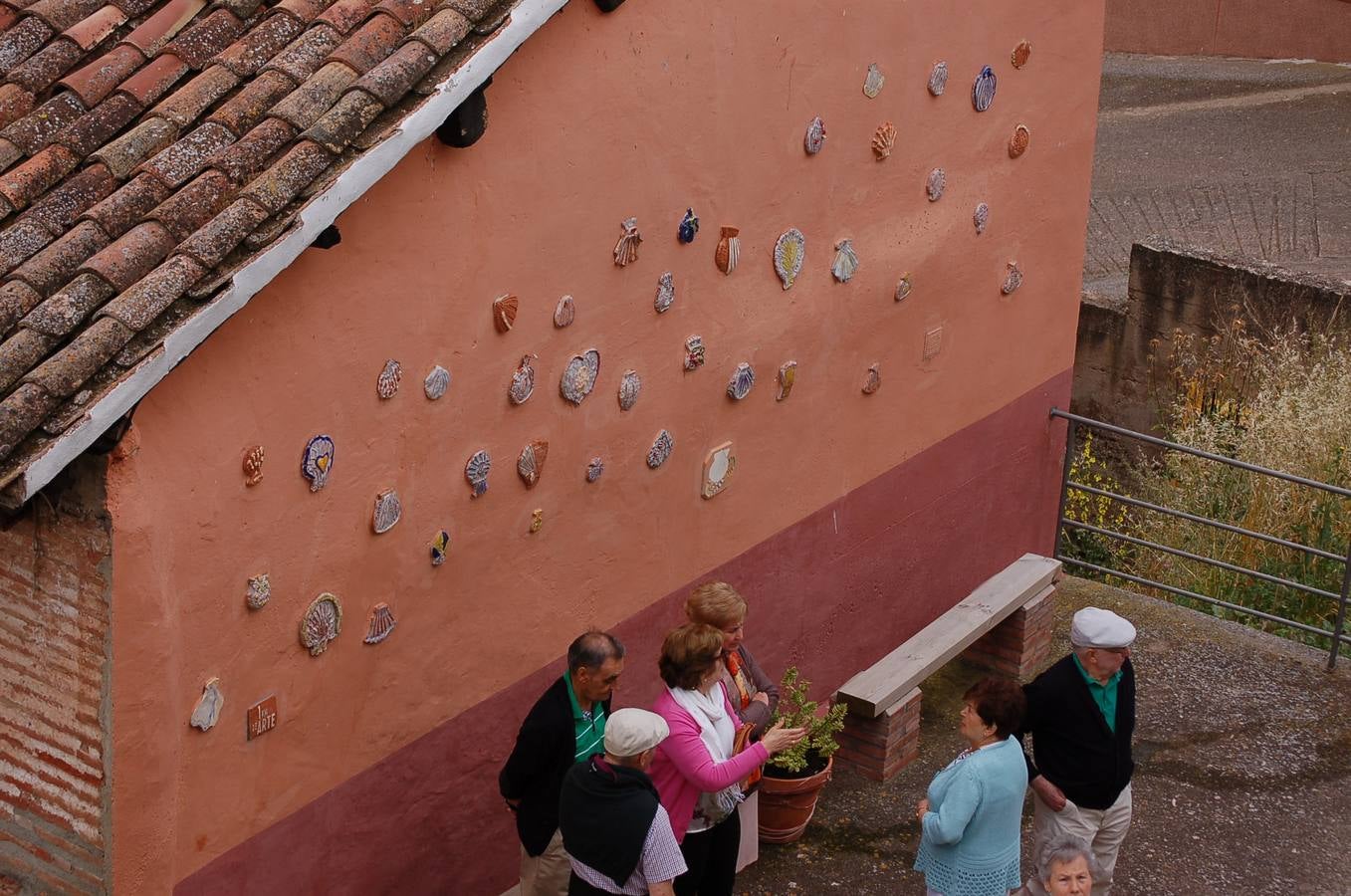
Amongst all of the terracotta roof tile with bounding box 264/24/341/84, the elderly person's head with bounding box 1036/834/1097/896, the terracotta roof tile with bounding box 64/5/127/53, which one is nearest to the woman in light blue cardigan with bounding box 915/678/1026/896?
the elderly person's head with bounding box 1036/834/1097/896

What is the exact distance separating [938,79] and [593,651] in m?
3.17

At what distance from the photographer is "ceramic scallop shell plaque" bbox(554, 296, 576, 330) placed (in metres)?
5.64

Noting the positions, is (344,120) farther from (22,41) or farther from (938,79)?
(938,79)

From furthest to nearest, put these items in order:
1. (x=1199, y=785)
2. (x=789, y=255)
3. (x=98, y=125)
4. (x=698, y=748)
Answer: (x=1199, y=785) < (x=789, y=255) < (x=698, y=748) < (x=98, y=125)

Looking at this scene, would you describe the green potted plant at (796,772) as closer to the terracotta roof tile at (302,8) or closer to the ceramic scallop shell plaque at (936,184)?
the ceramic scallop shell plaque at (936,184)

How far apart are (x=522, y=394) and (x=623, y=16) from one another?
1.26 metres

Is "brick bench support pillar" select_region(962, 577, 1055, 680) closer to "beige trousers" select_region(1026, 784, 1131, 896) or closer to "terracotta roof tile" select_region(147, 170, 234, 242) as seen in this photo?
"beige trousers" select_region(1026, 784, 1131, 896)

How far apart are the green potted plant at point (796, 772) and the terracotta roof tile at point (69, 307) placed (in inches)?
132

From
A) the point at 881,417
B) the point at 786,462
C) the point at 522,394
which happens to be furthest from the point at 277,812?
the point at 881,417

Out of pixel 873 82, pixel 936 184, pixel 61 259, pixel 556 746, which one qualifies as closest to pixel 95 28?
pixel 61 259

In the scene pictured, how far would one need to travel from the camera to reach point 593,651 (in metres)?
5.34

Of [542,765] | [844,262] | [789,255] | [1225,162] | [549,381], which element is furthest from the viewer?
[1225,162]

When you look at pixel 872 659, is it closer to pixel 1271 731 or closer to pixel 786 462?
pixel 786 462

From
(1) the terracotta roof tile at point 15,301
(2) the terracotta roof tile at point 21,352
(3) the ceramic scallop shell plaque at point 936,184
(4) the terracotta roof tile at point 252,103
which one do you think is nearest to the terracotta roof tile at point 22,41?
(4) the terracotta roof tile at point 252,103
